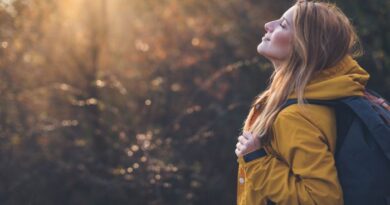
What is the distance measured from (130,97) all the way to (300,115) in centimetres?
421

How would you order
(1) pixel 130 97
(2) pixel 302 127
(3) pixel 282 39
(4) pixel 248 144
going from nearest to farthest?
(2) pixel 302 127 < (4) pixel 248 144 < (3) pixel 282 39 < (1) pixel 130 97

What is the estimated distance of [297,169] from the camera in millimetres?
2426

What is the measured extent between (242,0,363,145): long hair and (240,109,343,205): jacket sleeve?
0.10 m

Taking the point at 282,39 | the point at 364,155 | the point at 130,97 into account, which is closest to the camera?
the point at 364,155

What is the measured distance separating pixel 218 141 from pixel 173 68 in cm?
112

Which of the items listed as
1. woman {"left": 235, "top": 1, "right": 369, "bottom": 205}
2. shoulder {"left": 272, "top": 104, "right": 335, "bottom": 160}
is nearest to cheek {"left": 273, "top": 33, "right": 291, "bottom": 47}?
woman {"left": 235, "top": 1, "right": 369, "bottom": 205}

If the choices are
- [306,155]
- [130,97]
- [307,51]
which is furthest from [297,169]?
[130,97]

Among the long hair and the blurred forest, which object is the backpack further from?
the blurred forest

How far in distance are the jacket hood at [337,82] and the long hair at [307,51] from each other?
2 cm

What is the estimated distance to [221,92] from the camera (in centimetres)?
621

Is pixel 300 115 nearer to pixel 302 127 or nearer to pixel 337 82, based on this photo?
pixel 302 127

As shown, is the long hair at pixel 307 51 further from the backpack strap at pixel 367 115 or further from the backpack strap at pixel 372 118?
the backpack strap at pixel 372 118

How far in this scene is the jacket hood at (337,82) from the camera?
97.3 inches

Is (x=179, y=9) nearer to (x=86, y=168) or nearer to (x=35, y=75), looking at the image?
(x=35, y=75)
